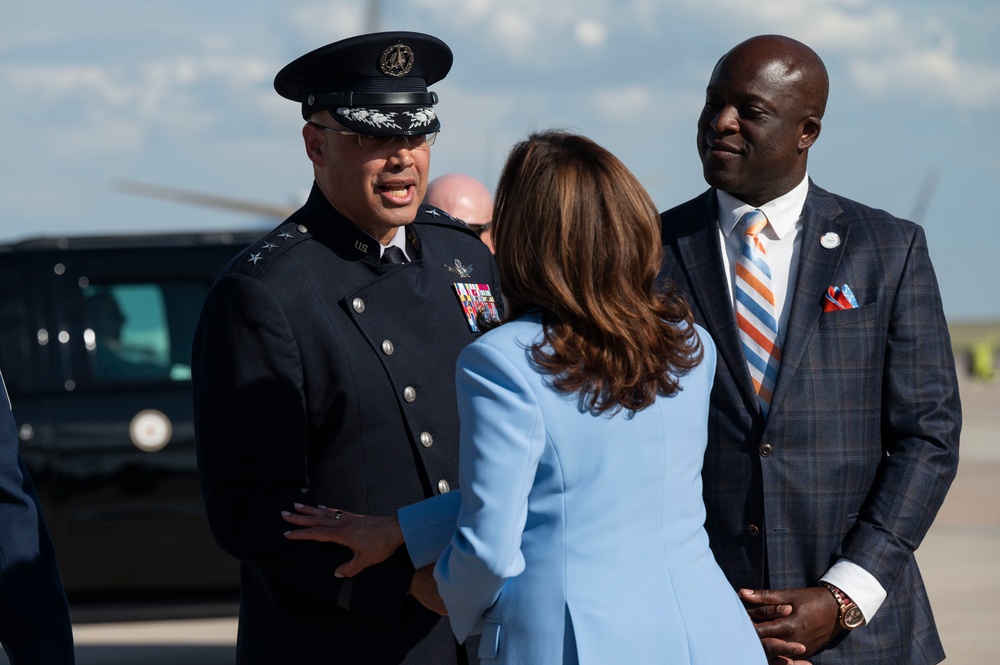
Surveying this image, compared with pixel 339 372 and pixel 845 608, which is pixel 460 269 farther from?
pixel 845 608

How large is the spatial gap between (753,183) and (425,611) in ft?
3.63

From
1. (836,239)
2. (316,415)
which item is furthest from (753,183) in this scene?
(316,415)

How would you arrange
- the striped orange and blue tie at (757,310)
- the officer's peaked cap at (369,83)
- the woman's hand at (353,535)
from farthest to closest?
the striped orange and blue tie at (757,310)
the officer's peaked cap at (369,83)
the woman's hand at (353,535)

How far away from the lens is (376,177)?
2627mm

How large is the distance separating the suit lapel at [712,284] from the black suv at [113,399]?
4.32 meters

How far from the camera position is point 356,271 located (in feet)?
8.73

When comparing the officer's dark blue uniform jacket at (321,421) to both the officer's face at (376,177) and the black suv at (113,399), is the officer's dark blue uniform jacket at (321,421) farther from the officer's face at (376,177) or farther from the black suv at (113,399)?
the black suv at (113,399)

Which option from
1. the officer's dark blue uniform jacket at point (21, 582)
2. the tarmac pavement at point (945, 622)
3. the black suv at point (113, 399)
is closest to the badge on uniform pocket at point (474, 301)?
the officer's dark blue uniform jacket at point (21, 582)

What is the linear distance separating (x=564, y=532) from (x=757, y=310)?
2.84 ft

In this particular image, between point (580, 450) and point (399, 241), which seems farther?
point (399, 241)

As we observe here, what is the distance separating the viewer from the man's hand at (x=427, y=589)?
2342 mm

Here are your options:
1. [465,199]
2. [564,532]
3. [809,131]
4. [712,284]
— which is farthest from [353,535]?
[465,199]

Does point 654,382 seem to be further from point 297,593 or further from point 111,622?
point 111,622

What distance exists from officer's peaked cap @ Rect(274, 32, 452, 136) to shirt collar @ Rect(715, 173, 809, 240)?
66 centimetres
